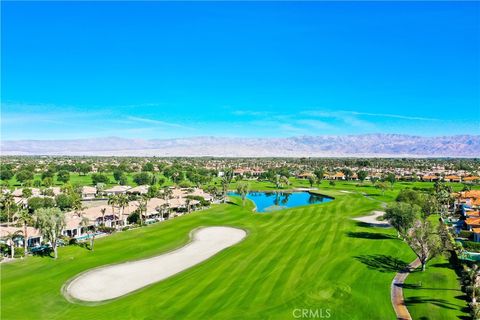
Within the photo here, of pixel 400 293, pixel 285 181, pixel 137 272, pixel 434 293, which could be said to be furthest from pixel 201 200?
pixel 434 293

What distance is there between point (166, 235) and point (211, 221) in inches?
646

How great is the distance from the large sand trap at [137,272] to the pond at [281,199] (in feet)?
153

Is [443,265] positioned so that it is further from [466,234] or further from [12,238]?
[12,238]

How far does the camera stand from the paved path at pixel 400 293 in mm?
37844

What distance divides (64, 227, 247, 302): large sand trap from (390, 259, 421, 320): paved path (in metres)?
26.0

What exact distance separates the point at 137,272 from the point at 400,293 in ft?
105

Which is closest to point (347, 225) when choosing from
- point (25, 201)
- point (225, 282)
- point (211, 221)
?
point (211, 221)

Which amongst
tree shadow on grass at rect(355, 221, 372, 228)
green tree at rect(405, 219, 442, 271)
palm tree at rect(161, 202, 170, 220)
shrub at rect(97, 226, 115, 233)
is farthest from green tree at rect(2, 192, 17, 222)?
green tree at rect(405, 219, 442, 271)

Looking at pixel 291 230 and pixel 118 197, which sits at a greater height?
pixel 118 197

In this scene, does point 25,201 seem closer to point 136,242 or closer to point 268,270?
point 136,242

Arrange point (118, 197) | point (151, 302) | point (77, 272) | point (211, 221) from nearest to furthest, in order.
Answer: point (151, 302)
point (77, 272)
point (118, 197)
point (211, 221)

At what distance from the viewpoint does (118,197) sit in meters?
78.8

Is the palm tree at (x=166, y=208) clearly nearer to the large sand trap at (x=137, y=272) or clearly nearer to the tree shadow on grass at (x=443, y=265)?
the large sand trap at (x=137, y=272)

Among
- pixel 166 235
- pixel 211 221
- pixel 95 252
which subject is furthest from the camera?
pixel 211 221
